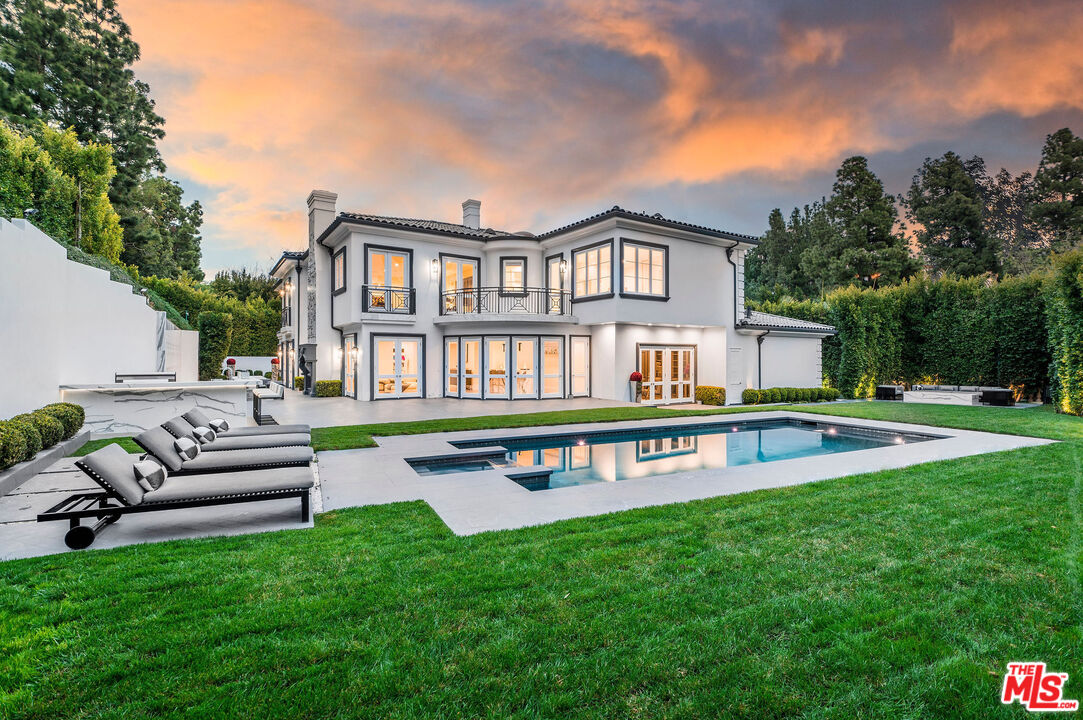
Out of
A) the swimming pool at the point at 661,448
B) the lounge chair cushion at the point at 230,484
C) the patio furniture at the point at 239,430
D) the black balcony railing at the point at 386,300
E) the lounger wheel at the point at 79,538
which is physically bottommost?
the swimming pool at the point at 661,448

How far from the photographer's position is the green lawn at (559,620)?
2223mm

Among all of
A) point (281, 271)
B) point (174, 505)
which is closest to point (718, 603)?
point (174, 505)

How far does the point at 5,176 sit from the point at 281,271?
551 inches

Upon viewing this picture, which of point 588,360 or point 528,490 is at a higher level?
point 588,360

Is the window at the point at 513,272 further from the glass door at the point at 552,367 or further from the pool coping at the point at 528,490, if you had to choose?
the pool coping at the point at 528,490

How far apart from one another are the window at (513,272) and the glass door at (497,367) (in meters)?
2.61

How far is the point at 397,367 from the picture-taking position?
738 inches

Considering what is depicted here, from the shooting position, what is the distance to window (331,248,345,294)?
1883cm

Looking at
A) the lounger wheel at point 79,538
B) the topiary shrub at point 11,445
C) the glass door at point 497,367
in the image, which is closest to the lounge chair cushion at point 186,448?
the lounger wheel at point 79,538

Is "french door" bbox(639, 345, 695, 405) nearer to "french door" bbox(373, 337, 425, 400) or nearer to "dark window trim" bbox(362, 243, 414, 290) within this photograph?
"french door" bbox(373, 337, 425, 400)

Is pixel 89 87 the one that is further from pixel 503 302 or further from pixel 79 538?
pixel 79 538

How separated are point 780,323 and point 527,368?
1110 centimetres

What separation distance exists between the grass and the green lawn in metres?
5.50

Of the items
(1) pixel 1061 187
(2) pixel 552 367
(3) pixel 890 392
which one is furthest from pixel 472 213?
(1) pixel 1061 187
